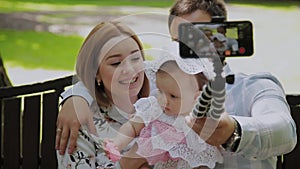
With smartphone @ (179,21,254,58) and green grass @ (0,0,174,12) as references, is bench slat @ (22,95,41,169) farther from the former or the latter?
green grass @ (0,0,174,12)

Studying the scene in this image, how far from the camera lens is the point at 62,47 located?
276 centimetres

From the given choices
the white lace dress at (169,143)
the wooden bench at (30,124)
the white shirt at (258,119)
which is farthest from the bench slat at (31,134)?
the white lace dress at (169,143)

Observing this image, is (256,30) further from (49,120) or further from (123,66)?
(123,66)

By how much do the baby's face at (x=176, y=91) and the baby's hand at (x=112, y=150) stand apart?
139 millimetres

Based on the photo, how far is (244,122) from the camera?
3.61 ft

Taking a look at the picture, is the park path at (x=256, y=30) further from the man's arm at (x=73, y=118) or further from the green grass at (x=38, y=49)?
the man's arm at (x=73, y=118)

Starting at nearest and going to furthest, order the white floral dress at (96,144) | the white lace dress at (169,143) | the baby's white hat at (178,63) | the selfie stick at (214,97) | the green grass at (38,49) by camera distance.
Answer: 1. the selfie stick at (214,97)
2. the baby's white hat at (178,63)
3. the white lace dress at (169,143)
4. the white floral dress at (96,144)
5. the green grass at (38,49)

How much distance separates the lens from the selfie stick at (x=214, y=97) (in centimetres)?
95

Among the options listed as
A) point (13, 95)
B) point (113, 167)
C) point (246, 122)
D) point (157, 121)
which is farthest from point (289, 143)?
point (13, 95)

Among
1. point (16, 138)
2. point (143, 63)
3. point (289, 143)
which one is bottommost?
point (16, 138)

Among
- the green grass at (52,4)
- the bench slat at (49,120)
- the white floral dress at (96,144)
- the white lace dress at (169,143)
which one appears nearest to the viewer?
the white lace dress at (169,143)

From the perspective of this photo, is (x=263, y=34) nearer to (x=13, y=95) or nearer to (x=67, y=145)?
(x=13, y=95)

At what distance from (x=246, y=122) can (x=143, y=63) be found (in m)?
0.24

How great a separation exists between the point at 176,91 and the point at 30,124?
2.48ft
